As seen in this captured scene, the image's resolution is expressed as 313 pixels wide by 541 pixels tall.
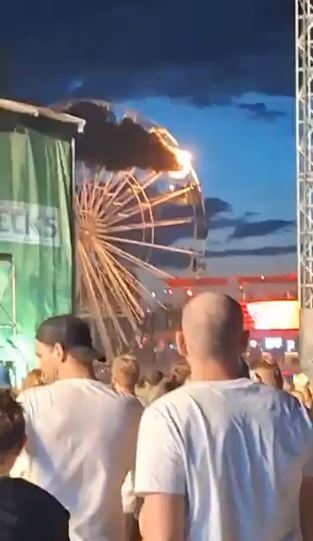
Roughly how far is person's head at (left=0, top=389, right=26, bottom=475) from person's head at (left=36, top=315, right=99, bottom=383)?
837 millimetres

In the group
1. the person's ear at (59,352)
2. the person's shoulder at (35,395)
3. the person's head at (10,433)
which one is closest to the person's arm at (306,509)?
the person's head at (10,433)

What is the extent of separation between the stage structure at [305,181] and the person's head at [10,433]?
23.8 feet

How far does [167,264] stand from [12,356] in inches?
59.5

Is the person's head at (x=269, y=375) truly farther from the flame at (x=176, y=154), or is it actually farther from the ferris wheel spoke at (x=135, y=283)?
the flame at (x=176, y=154)

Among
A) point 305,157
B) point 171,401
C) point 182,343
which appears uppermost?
point 305,157

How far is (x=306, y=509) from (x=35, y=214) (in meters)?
8.70

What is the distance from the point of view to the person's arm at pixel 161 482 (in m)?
2.21

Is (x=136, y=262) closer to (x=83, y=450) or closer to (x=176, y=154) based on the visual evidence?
(x=176, y=154)

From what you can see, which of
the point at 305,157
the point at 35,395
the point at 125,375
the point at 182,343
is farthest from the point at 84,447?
the point at 305,157

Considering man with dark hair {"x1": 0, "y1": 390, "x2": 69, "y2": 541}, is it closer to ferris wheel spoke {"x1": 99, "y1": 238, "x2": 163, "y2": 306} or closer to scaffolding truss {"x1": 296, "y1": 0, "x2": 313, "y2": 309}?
scaffolding truss {"x1": 296, "y1": 0, "x2": 313, "y2": 309}

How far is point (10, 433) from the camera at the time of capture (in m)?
2.12

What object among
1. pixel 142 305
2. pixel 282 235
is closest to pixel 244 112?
pixel 282 235

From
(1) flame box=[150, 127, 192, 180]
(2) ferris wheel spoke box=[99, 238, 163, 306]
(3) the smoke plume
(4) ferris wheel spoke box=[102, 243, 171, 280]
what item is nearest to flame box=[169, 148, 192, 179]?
(1) flame box=[150, 127, 192, 180]

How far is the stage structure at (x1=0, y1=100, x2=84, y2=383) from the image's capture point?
1069 centimetres
